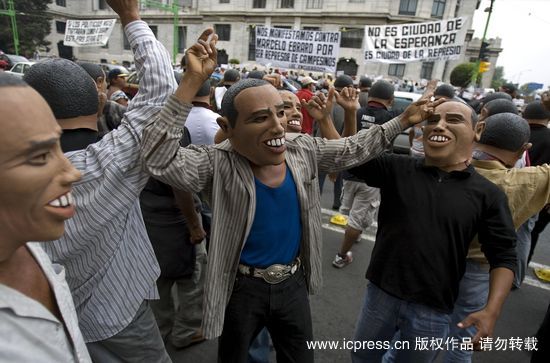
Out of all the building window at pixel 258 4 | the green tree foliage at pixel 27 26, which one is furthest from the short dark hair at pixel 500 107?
the green tree foliage at pixel 27 26

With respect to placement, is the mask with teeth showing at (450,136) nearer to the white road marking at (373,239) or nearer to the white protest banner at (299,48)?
the white road marking at (373,239)

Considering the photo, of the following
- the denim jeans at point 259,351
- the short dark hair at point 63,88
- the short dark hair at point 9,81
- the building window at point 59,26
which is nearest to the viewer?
the short dark hair at point 9,81

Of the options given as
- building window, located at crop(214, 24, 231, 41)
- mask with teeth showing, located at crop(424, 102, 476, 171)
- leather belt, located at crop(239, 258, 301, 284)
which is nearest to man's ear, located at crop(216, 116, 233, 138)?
leather belt, located at crop(239, 258, 301, 284)

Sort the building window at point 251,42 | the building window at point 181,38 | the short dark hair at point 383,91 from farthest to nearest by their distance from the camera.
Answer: the building window at point 181,38, the building window at point 251,42, the short dark hair at point 383,91

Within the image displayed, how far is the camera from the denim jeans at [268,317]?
1713mm

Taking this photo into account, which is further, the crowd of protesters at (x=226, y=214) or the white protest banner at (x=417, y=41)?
the white protest banner at (x=417, y=41)

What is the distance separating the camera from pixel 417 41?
7527 millimetres

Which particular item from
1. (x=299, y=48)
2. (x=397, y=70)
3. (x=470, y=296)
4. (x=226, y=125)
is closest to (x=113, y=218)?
(x=226, y=125)

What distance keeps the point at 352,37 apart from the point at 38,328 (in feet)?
110

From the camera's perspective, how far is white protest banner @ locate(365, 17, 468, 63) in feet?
22.8

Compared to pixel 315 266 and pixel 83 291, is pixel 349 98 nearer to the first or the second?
pixel 315 266

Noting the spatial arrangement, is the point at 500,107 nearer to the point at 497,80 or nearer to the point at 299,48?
the point at 299,48

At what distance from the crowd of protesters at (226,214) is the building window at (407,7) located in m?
32.8

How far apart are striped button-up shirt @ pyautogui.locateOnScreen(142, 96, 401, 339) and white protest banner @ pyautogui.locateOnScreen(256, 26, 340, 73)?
716cm
